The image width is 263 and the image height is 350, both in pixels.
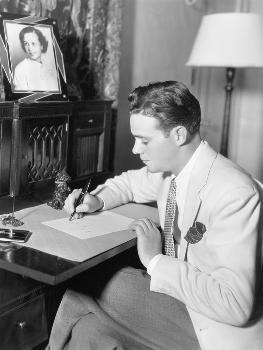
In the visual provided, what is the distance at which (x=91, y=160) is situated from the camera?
103 inches

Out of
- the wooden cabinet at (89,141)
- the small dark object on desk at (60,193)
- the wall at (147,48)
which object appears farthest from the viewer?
the wall at (147,48)

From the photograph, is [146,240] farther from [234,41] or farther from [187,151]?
[234,41]

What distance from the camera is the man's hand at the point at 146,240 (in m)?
1.66

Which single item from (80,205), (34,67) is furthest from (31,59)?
(80,205)

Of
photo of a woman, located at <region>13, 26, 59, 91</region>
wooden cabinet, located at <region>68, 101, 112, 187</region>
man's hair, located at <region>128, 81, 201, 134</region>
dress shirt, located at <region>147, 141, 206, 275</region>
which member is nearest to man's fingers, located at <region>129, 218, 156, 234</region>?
dress shirt, located at <region>147, 141, 206, 275</region>

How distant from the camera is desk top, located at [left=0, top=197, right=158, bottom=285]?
143 cm

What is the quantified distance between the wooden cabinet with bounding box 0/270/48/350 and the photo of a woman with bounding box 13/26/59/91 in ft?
2.80

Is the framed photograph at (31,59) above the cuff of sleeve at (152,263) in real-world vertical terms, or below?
above

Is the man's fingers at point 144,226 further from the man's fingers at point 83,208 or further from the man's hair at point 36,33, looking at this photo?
the man's hair at point 36,33

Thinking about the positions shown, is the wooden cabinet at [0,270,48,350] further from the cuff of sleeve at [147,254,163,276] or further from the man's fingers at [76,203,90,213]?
the cuff of sleeve at [147,254,163,276]

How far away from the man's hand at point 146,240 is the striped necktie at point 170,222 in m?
0.06

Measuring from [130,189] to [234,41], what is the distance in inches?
55.8

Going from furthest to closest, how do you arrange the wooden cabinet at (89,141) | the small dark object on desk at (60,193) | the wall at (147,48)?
1. the wall at (147,48)
2. the wooden cabinet at (89,141)
3. the small dark object on desk at (60,193)

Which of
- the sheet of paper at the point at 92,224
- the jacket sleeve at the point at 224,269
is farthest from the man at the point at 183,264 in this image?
the sheet of paper at the point at 92,224
